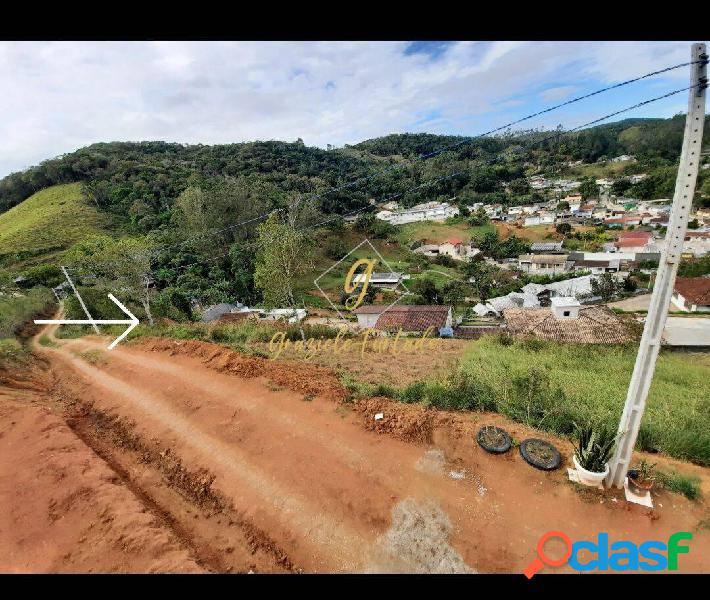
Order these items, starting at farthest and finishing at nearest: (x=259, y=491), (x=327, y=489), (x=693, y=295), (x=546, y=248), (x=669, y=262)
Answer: (x=546, y=248) < (x=693, y=295) < (x=259, y=491) < (x=327, y=489) < (x=669, y=262)

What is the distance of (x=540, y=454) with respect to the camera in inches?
201

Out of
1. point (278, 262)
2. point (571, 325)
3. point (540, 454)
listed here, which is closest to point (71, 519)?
point (540, 454)

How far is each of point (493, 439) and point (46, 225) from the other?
46.0 m

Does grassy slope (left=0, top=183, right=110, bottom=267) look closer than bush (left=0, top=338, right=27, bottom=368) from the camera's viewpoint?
No

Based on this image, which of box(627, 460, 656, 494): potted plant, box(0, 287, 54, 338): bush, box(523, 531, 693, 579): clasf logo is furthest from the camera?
box(0, 287, 54, 338): bush

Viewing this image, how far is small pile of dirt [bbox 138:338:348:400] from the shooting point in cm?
732

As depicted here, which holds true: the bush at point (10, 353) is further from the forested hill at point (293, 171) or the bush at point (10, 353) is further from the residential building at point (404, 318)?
the forested hill at point (293, 171)

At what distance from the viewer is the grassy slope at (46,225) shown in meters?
31.9

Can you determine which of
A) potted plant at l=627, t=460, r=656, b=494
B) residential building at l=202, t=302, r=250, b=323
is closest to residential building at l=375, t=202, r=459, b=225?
residential building at l=202, t=302, r=250, b=323

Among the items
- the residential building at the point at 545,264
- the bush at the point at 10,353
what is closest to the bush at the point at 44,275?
the bush at the point at 10,353

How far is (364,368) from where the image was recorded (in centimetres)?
1023

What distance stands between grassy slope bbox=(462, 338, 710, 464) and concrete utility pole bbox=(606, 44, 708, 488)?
188 cm

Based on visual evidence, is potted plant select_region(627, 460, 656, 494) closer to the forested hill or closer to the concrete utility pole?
the concrete utility pole

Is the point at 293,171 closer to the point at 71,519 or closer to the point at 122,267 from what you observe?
the point at 122,267
